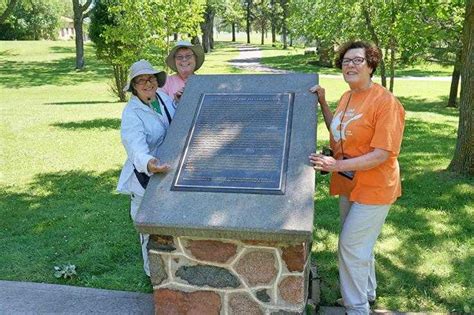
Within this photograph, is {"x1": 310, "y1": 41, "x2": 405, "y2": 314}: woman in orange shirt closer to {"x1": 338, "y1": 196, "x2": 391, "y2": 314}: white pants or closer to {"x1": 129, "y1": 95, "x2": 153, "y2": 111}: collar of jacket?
{"x1": 338, "y1": 196, "x2": 391, "y2": 314}: white pants

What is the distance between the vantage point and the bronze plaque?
3.42 metres

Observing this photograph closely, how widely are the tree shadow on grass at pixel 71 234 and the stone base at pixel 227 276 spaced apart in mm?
867

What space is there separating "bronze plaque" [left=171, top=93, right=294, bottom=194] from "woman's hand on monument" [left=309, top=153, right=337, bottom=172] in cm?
25

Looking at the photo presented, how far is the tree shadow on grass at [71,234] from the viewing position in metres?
4.54

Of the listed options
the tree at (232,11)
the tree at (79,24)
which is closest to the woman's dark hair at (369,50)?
the tree at (79,24)

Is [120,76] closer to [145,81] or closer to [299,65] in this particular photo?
[145,81]

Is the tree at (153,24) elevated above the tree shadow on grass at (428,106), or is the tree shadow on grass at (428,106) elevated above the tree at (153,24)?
the tree at (153,24)

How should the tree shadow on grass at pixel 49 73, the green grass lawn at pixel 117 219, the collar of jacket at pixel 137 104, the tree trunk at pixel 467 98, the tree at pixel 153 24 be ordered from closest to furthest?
the collar of jacket at pixel 137 104 → the green grass lawn at pixel 117 219 → the tree trunk at pixel 467 98 → the tree at pixel 153 24 → the tree shadow on grass at pixel 49 73

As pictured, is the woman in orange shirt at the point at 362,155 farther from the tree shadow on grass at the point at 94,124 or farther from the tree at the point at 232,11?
the tree at the point at 232,11

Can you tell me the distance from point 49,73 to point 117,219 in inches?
832

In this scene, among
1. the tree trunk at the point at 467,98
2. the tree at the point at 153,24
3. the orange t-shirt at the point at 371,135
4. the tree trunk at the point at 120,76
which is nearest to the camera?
the orange t-shirt at the point at 371,135

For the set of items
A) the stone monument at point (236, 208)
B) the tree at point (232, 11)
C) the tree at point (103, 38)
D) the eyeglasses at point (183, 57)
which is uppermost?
the tree at point (232, 11)

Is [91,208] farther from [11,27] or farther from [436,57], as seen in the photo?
[11,27]

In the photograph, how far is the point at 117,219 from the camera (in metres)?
5.80
